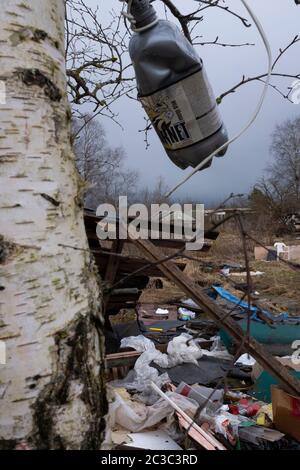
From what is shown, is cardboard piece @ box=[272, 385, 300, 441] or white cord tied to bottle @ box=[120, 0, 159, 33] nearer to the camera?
white cord tied to bottle @ box=[120, 0, 159, 33]

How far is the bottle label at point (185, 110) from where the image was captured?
154 centimetres

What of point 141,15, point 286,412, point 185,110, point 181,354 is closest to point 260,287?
point 181,354

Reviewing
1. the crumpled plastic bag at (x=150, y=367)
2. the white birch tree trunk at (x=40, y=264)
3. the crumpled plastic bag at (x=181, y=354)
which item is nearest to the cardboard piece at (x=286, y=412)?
the crumpled plastic bag at (x=150, y=367)

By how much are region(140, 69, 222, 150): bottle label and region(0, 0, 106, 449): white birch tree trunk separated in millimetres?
657

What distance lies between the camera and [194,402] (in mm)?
3180

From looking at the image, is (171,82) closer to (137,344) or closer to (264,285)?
(137,344)

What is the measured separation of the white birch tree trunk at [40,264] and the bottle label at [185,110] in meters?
0.66

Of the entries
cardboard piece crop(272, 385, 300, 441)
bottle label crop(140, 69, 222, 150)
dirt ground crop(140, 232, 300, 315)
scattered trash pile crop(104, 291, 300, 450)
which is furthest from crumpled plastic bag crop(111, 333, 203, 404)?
dirt ground crop(140, 232, 300, 315)

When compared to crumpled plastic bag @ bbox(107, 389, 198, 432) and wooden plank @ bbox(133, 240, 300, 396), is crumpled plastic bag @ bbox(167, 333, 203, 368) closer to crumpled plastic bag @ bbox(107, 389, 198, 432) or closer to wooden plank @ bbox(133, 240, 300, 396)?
crumpled plastic bag @ bbox(107, 389, 198, 432)

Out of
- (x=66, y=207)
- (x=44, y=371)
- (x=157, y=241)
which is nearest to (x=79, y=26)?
(x=157, y=241)

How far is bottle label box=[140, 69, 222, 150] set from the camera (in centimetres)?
154

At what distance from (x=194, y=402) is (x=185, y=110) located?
2431 mm
